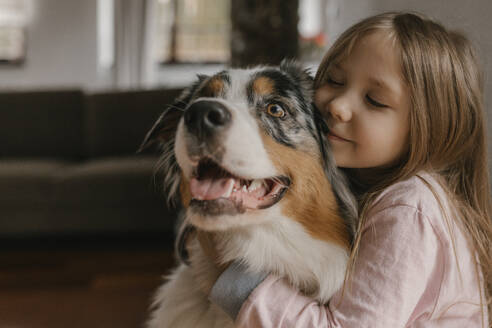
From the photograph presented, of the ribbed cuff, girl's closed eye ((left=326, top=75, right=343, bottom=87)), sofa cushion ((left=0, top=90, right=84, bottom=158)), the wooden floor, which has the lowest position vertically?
the wooden floor

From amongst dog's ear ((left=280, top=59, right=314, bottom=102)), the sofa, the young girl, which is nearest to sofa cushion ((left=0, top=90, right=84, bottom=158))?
the sofa

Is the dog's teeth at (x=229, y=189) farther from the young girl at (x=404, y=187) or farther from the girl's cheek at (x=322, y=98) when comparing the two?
the girl's cheek at (x=322, y=98)

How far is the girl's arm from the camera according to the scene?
3.29 feet

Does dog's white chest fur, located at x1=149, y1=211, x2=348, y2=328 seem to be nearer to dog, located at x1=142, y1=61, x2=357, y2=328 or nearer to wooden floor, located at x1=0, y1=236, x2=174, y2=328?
dog, located at x1=142, y1=61, x2=357, y2=328

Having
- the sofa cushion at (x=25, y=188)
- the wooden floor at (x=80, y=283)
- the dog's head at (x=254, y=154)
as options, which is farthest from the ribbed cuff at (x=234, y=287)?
the sofa cushion at (x=25, y=188)

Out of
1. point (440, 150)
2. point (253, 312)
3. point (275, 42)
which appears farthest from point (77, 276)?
point (440, 150)

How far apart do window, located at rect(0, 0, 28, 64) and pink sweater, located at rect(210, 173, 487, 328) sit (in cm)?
767

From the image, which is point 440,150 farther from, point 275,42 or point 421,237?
point 275,42

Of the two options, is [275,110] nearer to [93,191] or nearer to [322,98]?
[322,98]

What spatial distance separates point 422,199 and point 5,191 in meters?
2.88

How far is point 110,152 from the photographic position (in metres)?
3.86

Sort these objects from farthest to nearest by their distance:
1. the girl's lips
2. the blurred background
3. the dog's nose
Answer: the blurred background < the girl's lips < the dog's nose

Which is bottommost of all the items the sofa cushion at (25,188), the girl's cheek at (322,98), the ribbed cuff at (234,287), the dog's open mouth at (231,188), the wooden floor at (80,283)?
the wooden floor at (80,283)

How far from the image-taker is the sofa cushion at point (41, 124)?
12.7ft
